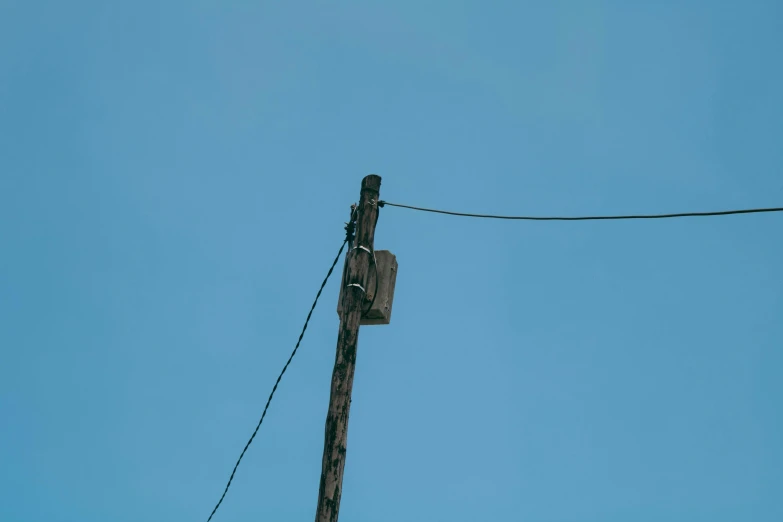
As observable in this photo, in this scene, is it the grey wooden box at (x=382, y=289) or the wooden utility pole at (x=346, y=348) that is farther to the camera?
the grey wooden box at (x=382, y=289)

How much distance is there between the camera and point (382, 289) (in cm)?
884

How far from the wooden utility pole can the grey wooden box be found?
0.05 meters

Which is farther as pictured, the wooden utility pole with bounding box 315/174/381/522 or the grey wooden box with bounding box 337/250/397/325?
the grey wooden box with bounding box 337/250/397/325

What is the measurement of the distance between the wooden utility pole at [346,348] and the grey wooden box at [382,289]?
53 millimetres

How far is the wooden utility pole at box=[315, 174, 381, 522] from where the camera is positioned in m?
7.84

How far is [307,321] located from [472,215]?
7.47ft

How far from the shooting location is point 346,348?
331 inches

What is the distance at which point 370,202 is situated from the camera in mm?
9133

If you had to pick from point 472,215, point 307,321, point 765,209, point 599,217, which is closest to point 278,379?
point 307,321

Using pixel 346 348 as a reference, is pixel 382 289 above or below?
above

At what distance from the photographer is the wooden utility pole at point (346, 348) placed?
7.84 metres

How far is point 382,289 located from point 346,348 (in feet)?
2.50

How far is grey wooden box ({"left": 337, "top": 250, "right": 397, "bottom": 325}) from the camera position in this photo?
8789mm

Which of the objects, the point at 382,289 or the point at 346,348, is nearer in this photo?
the point at 346,348
